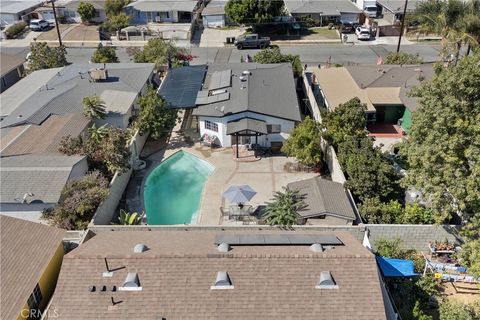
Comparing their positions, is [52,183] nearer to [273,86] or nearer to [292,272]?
[292,272]

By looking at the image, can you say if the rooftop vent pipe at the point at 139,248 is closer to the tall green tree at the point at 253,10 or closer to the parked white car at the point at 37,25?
the tall green tree at the point at 253,10

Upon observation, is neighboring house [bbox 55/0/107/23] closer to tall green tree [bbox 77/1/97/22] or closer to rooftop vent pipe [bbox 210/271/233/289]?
tall green tree [bbox 77/1/97/22]

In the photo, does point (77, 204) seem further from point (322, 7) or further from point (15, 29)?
point (322, 7)

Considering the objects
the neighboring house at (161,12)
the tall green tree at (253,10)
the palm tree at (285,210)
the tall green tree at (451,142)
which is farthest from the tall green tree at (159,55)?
the tall green tree at (451,142)

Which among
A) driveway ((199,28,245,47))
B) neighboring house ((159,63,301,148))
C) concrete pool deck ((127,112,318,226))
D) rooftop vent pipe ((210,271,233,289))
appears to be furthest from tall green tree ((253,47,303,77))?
rooftop vent pipe ((210,271,233,289))

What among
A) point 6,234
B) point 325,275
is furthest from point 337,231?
point 6,234

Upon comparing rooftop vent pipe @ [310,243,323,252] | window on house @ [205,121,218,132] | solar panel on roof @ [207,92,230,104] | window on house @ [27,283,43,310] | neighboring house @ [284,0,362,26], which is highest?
neighboring house @ [284,0,362,26]
